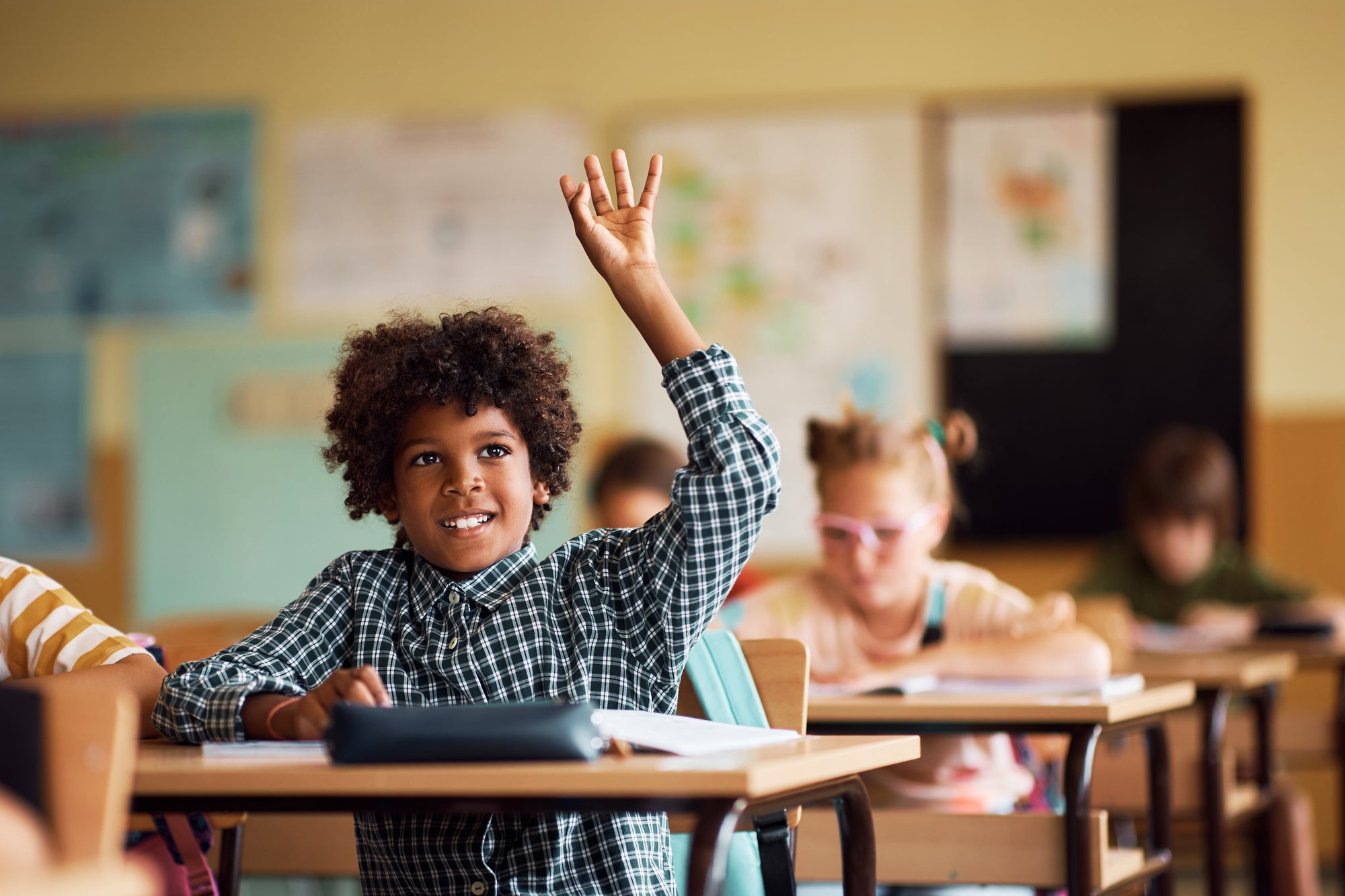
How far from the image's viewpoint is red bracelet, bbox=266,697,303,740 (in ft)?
4.70

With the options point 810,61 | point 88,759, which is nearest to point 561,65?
point 810,61

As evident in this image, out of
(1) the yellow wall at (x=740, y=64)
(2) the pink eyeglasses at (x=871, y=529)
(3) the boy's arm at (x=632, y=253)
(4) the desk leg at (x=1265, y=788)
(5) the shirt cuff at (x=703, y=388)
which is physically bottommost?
(4) the desk leg at (x=1265, y=788)

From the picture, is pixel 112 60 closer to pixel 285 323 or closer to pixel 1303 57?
pixel 285 323

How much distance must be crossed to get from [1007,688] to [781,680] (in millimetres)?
610

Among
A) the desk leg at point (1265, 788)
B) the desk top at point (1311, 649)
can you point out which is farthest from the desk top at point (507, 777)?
the desk top at point (1311, 649)

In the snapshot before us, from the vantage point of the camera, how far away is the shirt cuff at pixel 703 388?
5.08 feet

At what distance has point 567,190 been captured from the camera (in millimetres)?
1673

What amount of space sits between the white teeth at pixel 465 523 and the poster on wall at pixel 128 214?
159 inches

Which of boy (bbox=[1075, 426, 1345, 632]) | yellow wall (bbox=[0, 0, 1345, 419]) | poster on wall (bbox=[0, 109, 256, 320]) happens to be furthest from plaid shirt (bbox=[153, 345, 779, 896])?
poster on wall (bbox=[0, 109, 256, 320])

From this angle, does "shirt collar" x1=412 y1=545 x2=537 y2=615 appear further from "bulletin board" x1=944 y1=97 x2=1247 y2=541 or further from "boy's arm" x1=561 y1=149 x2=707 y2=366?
"bulletin board" x1=944 y1=97 x2=1247 y2=541

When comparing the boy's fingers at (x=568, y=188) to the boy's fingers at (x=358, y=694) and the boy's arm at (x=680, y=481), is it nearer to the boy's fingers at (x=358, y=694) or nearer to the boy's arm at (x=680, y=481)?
the boy's arm at (x=680, y=481)

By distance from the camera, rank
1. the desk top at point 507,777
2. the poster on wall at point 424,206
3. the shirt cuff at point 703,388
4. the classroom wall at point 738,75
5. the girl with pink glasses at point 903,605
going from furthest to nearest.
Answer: the poster on wall at point 424,206 → the classroom wall at point 738,75 → the girl with pink glasses at point 903,605 → the shirt cuff at point 703,388 → the desk top at point 507,777

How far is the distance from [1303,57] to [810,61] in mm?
1559

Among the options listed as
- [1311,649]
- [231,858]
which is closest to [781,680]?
[231,858]
